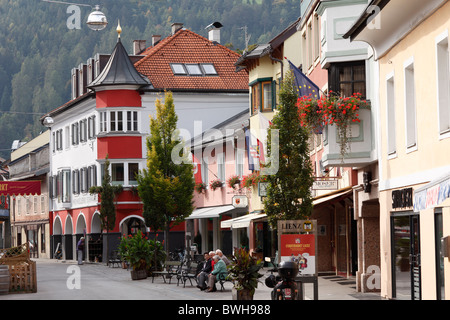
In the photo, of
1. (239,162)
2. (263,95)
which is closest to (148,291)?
(263,95)

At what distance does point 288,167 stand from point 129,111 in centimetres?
3521

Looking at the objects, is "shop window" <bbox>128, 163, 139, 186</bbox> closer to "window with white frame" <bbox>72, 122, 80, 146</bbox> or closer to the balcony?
"window with white frame" <bbox>72, 122, 80, 146</bbox>

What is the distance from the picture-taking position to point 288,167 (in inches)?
883

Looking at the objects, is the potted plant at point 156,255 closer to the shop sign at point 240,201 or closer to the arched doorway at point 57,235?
the shop sign at point 240,201

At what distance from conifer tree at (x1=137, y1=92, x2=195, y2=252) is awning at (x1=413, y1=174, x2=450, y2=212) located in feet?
94.7

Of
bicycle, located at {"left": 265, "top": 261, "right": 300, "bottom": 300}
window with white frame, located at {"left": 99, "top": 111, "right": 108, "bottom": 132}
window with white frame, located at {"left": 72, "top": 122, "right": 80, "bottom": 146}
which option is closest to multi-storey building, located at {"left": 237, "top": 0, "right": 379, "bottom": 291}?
bicycle, located at {"left": 265, "top": 261, "right": 300, "bottom": 300}

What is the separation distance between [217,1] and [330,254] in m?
98.6

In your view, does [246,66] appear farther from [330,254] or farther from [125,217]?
[125,217]

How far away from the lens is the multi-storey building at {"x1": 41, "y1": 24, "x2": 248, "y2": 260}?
56.6m

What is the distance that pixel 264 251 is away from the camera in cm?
4212

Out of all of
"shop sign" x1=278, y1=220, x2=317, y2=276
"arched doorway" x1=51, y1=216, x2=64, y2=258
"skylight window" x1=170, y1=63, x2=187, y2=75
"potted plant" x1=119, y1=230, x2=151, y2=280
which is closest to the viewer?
"shop sign" x1=278, y1=220, x2=317, y2=276

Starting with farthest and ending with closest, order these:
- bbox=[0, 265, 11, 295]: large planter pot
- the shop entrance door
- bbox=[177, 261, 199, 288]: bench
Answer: bbox=[177, 261, 199, 288]: bench, bbox=[0, 265, 11, 295]: large planter pot, the shop entrance door

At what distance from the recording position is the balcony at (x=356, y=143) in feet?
74.0
